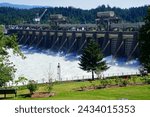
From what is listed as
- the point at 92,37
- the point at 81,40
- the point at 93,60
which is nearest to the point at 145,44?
the point at 93,60

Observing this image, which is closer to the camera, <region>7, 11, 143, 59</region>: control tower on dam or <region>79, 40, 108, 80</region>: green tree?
<region>79, 40, 108, 80</region>: green tree

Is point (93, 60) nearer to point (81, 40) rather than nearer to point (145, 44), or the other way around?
point (145, 44)

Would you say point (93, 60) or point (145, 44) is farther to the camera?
point (93, 60)

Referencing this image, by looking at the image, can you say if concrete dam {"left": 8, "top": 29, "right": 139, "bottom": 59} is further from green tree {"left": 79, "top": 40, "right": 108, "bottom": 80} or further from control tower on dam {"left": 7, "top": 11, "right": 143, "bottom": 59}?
green tree {"left": 79, "top": 40, "right": 108, "bottom": 80}

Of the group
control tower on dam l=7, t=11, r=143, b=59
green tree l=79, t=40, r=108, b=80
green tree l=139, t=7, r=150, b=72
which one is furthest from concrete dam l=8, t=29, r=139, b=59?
green tree l=139, t=7, r=150, b=72

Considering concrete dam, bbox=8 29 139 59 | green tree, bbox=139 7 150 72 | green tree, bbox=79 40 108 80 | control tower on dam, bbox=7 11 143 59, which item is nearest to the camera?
green tree, bbox=139 7 150 72

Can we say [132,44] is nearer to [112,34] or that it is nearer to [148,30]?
[112,34]

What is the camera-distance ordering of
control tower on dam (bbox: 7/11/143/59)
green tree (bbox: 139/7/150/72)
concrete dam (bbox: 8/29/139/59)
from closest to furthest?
green tree (bbox: 139/7/150/72)
concrete dam (bbox: 8/29/139/59)
control tower on dam (bbox: 7/11/143/59)
